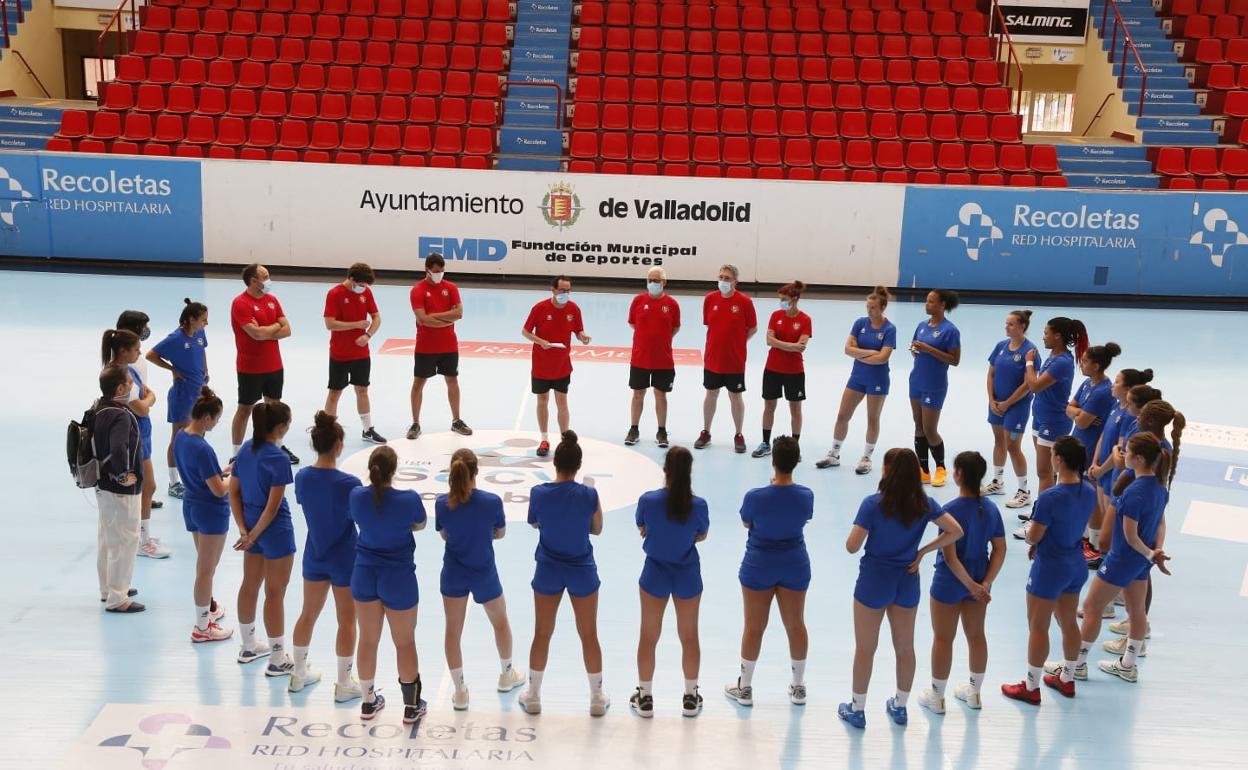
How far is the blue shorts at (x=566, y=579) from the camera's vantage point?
6051 millimetres

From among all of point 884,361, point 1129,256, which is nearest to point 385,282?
point 884,361

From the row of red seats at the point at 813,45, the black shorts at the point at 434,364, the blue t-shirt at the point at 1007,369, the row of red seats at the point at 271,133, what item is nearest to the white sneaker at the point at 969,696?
the blue t-shirt at the point at 1007,369

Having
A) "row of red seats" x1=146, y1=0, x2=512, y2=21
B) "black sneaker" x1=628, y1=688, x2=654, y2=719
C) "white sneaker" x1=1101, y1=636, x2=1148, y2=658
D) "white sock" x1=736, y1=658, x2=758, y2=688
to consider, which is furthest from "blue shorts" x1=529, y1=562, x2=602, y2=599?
"row of red seats" x1=146, y1=0, x2=512, y2=21

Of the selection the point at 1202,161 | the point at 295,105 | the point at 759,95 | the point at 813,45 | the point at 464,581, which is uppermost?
the point at 813,45

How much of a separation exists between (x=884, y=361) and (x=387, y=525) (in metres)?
6.02

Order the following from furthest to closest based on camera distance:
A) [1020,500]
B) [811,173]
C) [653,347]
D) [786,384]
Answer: [811,173] → [653,347] → [786,384] → [1020,500]

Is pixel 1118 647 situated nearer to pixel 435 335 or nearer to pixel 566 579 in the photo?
pixel 566 579

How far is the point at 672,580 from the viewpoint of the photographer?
615cm

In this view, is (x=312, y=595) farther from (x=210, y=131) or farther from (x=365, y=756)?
(x=210, y=131)

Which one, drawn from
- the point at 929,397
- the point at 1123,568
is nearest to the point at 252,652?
the point at 1123,568

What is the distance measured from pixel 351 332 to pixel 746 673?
19.5 ft

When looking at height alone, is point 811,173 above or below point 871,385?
Result: above

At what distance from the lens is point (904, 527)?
5.94m

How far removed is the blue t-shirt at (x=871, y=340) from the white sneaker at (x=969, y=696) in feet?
14.1
